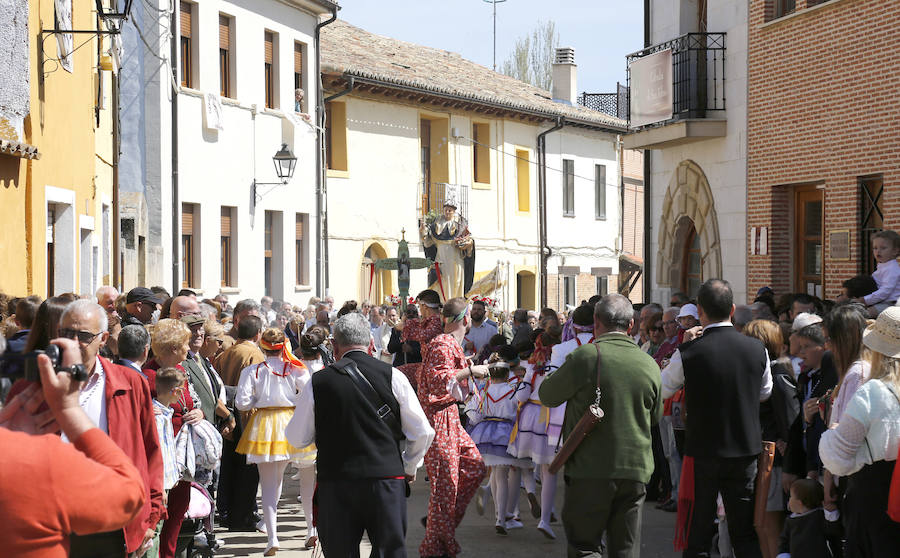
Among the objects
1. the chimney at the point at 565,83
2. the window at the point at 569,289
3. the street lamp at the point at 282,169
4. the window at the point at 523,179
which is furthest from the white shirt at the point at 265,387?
the chimney at the point at 565,83

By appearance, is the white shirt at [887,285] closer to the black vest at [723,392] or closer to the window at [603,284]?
the black vest at [723,392]

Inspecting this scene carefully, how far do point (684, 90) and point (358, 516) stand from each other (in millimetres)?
13044

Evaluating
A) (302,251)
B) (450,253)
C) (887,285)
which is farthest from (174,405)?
(450,253)

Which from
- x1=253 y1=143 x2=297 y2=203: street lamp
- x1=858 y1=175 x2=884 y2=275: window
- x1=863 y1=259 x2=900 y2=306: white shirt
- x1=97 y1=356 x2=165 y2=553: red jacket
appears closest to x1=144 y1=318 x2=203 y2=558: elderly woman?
x1=97 y1=356 x2=165 y2=553: red jacket

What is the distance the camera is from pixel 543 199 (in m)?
38.2

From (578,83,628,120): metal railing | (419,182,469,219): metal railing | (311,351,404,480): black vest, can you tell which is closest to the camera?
(311,351,404,480): black vest

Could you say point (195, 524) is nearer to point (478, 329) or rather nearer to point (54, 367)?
point (54, 367)

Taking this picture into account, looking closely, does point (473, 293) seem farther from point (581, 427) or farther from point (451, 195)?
point (581, 427)

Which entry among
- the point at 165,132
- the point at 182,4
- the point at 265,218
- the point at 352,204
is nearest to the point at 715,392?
the point at 165,132

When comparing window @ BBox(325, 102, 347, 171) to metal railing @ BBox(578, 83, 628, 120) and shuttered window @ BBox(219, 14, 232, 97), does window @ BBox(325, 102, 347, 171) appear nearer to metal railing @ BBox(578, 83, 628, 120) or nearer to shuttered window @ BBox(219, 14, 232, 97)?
shuttered window @ BBox(219, 14, 232, 97)

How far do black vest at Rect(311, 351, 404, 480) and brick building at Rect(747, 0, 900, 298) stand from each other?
937cm

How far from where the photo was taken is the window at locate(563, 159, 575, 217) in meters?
39.5

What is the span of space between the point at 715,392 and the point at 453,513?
2481 millimetres

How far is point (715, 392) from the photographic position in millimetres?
7223
